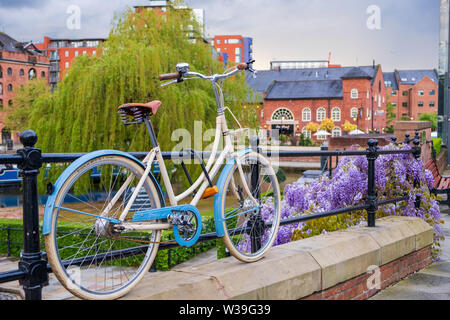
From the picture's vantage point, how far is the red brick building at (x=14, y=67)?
70.9 metres

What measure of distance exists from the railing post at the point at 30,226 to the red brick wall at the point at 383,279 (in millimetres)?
1950

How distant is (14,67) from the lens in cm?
7412

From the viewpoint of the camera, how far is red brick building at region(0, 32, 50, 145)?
233 feet

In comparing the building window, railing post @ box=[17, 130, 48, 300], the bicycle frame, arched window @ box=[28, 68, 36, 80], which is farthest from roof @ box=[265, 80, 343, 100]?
railing post @ box=[17, 130, 48, 300]

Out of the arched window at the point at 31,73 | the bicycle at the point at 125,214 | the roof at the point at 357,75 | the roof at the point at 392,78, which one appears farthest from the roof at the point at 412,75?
the bicycle at the point at 125,214

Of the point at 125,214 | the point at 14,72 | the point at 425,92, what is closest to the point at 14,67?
the point at 14,72

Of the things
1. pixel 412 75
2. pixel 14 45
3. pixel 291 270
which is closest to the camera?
pixel 291 270

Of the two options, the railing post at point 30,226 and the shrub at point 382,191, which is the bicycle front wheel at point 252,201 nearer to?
the railing post at point 30,226

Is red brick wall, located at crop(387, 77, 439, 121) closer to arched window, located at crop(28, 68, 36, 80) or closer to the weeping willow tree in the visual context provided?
arched window, located at crop(28, 68, 36, 80)

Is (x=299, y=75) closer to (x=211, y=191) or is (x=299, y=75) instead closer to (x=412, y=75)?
(x=412, y=75)

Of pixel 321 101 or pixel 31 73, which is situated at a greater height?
pixel 31 73

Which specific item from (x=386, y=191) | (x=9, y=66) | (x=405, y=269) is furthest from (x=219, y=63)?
(x=9, y=66)

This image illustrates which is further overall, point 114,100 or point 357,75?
point 357,75

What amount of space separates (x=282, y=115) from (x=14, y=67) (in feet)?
129
